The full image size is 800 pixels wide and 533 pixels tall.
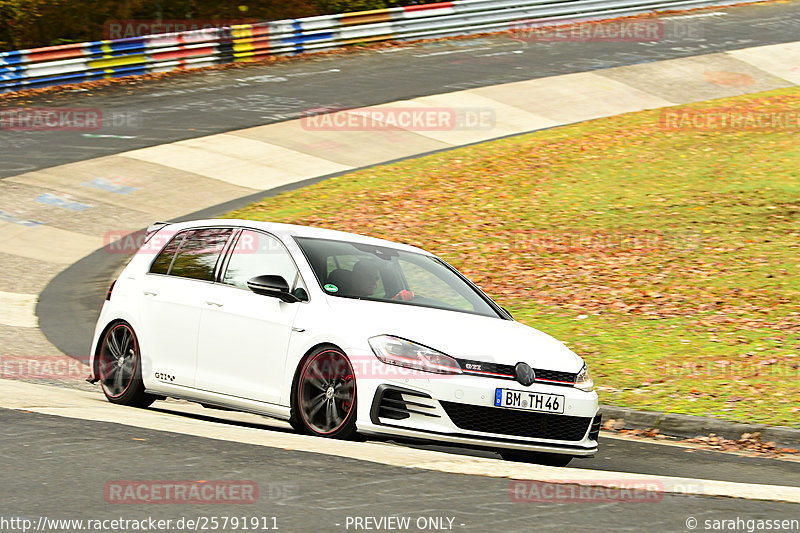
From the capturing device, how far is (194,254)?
30.3 feet

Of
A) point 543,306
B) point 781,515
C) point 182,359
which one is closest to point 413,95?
point 543,306

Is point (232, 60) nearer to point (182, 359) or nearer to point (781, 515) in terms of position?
point (182, 359)

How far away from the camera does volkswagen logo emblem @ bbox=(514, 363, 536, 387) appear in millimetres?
7637

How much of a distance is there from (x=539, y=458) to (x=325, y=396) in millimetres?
1621

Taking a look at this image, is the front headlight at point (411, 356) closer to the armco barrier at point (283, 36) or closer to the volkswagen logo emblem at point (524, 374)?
the volkswagen logo emblem at point (524, 374)

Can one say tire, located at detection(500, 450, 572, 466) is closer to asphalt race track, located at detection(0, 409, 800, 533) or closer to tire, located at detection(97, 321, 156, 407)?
asphalt race track, located at detection(0, 409, 800, 533)

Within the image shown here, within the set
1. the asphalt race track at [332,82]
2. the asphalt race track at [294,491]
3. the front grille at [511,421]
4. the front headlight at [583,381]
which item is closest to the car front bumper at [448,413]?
the front grille at [511,421]

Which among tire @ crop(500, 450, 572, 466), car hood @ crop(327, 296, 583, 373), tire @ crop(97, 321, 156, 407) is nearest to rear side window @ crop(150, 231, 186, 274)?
tire @ crop(97, 321, 156, 407)

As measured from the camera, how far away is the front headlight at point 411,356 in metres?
7.55

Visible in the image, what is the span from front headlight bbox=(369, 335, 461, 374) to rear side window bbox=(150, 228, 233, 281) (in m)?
1.87

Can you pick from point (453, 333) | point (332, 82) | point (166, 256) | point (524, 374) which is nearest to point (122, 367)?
point (166, 256)

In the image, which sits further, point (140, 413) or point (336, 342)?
point (140, 413)

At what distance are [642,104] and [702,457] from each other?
19.0 meters

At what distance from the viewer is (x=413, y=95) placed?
2659cm
